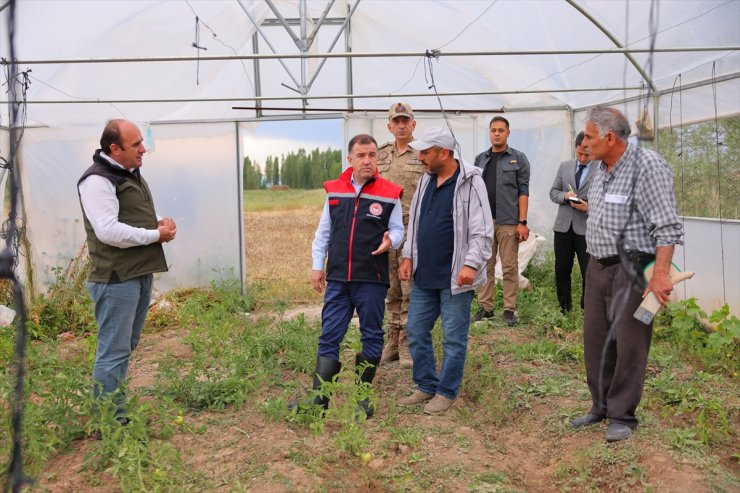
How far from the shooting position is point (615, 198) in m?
3.44

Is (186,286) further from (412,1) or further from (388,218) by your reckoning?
(388,218)

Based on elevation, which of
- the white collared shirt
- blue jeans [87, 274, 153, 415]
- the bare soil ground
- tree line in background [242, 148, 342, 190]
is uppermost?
tree line in background [242, 148, 342, 190]

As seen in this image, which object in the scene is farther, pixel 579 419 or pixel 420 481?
pixel 579 419

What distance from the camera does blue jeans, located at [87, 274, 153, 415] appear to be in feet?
12.4

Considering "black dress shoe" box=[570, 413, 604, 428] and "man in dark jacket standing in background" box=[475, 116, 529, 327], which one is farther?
"man in dark jacket standing in background" box=[475, 116, 529, 327]

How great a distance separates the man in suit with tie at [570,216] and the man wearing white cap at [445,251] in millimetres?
2374

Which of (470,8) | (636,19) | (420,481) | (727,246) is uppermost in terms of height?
(470,8)

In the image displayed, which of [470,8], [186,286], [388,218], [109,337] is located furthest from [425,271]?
[186,286]

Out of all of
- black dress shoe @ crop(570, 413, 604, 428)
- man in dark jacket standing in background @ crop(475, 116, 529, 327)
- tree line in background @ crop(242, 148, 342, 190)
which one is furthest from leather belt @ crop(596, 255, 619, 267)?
tree line in background @ crop(242, 148, 342, 190)

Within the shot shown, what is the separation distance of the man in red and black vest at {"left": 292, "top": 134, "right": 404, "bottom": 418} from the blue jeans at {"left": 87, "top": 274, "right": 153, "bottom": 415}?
1.11m

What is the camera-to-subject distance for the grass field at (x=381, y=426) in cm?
332

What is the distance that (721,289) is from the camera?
613 centimetres

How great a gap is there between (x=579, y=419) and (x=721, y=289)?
3002 millimetres

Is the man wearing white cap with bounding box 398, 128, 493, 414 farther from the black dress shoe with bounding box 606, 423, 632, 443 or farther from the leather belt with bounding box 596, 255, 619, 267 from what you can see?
the black dress shoe with bounding box 606, 423, 632, 443
